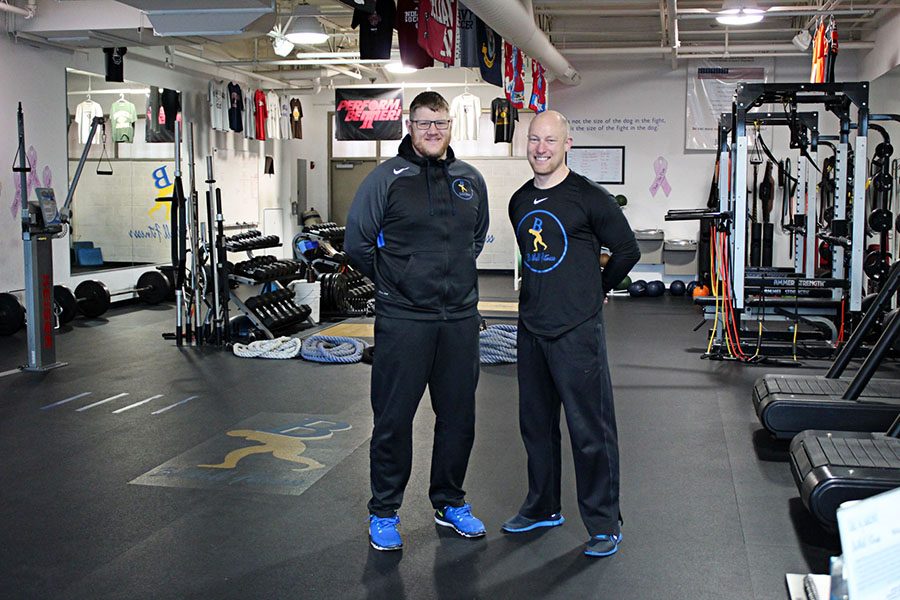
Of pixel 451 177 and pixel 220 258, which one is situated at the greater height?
pixel 451 177

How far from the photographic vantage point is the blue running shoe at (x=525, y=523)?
11.6 feet

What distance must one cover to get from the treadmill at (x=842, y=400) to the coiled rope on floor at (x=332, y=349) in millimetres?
3296

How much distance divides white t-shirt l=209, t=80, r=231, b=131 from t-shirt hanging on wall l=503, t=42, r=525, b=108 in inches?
166

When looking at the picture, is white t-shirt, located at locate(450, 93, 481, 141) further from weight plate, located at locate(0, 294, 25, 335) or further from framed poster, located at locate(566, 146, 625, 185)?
weight plate, located at locate(0, 294, 25, 335)

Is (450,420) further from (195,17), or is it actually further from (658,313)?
(658,313)

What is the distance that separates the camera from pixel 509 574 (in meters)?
3.15

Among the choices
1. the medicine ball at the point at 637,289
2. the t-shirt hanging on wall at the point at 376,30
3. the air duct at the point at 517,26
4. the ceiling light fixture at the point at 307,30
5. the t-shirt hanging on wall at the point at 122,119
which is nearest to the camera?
the t-shirt hanging on wall at the point at 376,30

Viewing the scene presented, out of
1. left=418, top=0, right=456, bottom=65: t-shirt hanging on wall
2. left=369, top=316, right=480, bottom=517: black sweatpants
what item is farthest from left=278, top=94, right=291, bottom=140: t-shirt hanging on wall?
left=369, top=316, right=480, bottom=517: black sweatpants

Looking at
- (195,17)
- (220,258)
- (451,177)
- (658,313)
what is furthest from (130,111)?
(451,177)

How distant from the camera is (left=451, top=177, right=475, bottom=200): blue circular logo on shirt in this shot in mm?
3395

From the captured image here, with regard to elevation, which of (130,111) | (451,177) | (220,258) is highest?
(130,111)

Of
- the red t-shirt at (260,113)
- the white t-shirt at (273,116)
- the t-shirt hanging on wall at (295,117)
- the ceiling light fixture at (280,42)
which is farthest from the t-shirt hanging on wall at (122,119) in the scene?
the t-shirt hanging on wall at (295,117)

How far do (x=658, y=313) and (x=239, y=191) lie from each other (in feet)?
20.4

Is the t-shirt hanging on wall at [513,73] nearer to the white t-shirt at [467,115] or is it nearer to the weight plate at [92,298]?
the white t-shirt at [467,115]
